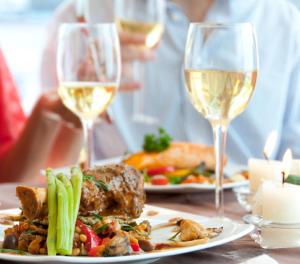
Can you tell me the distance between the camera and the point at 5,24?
966 centimetres

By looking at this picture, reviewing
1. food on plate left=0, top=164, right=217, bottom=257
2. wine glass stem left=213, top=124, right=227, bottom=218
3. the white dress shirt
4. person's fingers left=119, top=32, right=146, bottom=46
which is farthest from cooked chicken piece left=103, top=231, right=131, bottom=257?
the white dress shirt

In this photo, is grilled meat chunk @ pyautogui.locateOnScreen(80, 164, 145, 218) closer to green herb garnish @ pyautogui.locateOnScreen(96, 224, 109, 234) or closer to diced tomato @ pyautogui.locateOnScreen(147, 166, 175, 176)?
green herb garnish @ pyautogui.locateOnScreen(96, 224, 109, 234)

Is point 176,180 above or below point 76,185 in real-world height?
below

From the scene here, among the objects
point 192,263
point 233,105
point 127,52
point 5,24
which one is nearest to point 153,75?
point 127,52

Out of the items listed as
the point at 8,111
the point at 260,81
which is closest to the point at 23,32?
the point at 260,81

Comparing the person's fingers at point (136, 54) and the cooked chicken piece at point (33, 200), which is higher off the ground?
the person's fingers at point (136, 54)

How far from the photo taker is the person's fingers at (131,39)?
2.15m

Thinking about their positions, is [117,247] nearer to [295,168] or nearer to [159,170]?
[295,168]

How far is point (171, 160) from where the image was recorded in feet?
6.20

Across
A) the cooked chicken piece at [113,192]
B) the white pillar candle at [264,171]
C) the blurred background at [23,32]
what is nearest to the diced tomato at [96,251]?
A: the cooked chicken piece at [113,192]

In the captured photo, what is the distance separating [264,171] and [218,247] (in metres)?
0.35

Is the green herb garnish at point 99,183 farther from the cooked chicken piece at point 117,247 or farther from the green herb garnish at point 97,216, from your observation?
the cooked chicken piece at point 117,247

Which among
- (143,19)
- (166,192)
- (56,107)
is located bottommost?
(166,192)

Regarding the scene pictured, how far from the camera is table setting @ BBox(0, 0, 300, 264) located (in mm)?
1045
